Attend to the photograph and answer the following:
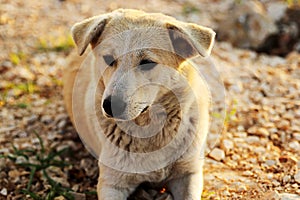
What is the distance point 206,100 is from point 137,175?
33.3 inches

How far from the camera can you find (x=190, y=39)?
136 inches

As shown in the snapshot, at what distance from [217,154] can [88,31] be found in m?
1.60

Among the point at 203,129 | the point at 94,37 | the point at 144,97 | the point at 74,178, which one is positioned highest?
the point at 94,37

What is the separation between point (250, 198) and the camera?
3.75 metres

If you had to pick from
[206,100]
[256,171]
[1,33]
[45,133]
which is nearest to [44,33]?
[1,33]

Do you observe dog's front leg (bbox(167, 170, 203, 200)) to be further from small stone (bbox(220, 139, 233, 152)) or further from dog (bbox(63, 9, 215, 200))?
small stone (bbox(220, 139, 233, 152))

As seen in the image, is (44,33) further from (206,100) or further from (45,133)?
(206,100)

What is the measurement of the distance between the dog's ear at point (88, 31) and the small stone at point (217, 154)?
1.47m

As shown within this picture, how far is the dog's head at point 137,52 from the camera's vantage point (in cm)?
338

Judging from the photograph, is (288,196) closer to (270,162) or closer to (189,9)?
(270,162)

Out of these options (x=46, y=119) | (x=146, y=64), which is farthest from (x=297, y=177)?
(x=46, y=119)

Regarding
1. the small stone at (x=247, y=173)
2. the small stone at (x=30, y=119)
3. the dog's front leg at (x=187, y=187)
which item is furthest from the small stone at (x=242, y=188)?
the small stone at (x=30, y=119)

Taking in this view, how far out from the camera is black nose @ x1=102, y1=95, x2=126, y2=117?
3295mm

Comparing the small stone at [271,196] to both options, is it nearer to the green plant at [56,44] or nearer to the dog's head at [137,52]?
the dog's head at [137,52]
